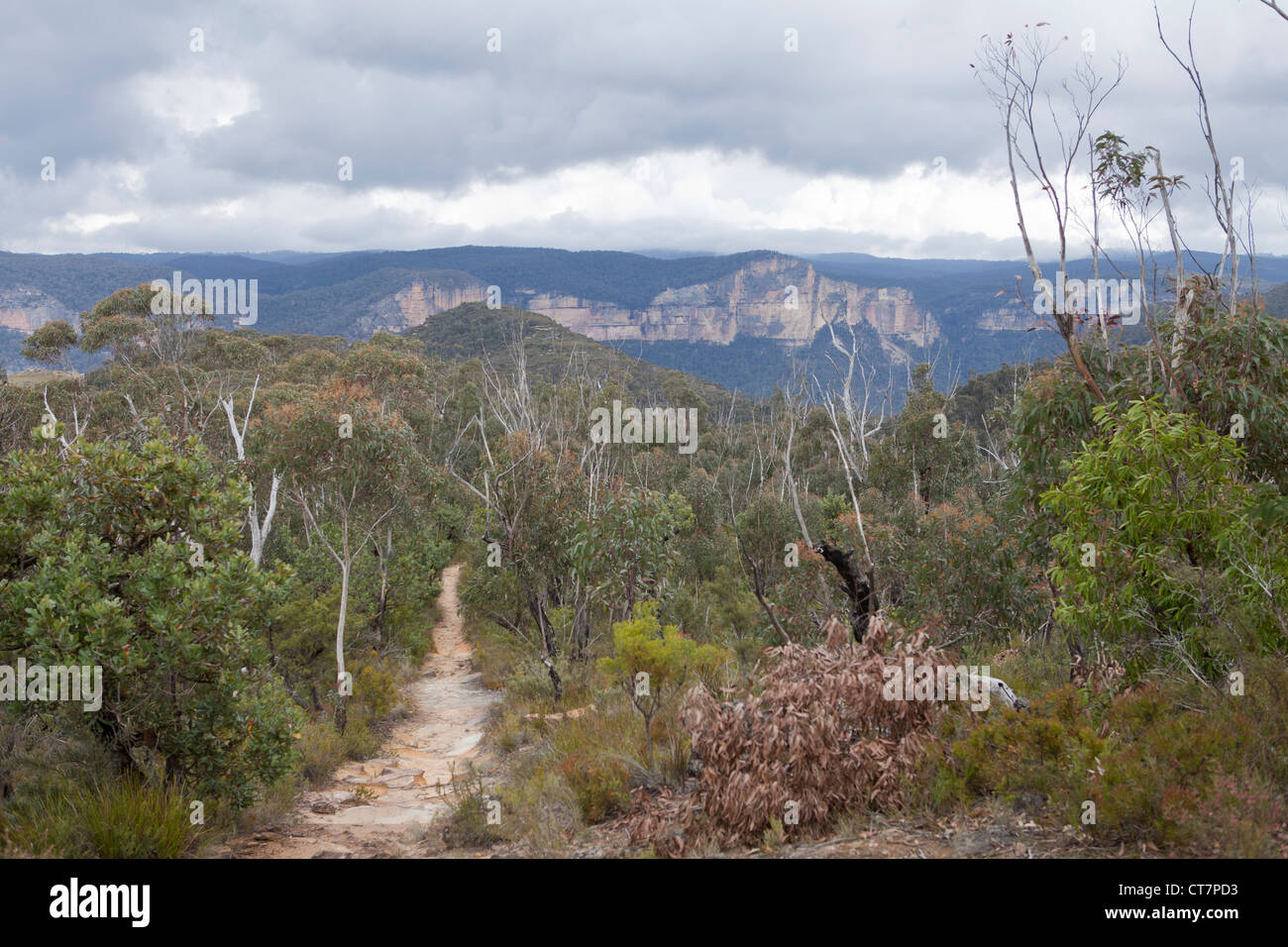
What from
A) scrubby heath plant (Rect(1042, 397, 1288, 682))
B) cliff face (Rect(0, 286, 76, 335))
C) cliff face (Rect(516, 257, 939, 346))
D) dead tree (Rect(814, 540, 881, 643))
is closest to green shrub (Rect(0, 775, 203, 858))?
dead tree (Rect(814, 540, 881, 643))

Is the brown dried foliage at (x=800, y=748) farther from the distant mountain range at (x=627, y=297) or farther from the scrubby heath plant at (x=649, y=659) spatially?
the distant mountain range at (x=627, y=297)

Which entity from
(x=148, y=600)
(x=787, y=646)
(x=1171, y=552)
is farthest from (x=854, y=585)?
(x=148, y=600)

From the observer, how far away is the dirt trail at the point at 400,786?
23.9 ft

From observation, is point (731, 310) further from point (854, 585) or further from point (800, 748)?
point (800, 748)

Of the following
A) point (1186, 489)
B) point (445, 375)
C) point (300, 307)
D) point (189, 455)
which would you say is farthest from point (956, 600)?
point (300, 307)

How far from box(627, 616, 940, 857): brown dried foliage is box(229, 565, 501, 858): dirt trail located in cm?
298

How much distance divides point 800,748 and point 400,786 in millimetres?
6420

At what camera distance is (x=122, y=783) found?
6.30 metres

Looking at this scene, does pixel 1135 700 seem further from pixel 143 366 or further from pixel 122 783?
pixel 143 366

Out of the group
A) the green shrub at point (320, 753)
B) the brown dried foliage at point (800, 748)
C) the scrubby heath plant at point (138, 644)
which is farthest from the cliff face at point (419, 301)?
the brown dried foliage at point (800, 748)

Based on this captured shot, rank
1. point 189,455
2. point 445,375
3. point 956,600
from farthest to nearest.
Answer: point 445,375 → point 956,600 → point 189,455

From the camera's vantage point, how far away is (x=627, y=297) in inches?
5384
